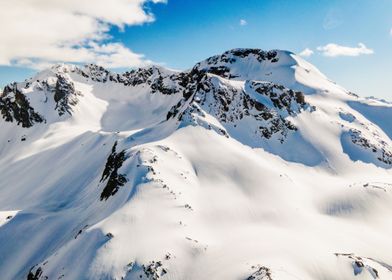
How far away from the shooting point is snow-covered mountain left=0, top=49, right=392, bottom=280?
31.2m

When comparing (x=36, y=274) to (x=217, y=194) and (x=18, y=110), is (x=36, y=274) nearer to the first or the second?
(x=217, y=194)

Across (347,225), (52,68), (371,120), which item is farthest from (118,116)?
(347,225)

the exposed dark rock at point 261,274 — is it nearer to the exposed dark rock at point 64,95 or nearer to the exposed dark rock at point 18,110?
the exposed dark rock at point 64,95

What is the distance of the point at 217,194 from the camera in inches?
1729

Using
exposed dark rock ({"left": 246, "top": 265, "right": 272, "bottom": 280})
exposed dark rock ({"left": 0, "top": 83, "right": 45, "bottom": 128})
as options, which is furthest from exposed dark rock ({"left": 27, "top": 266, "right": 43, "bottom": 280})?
exposed dark rock ({"left": 0, "top": 83, "right": 45, "bottom": 128})

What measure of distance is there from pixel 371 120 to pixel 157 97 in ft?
235

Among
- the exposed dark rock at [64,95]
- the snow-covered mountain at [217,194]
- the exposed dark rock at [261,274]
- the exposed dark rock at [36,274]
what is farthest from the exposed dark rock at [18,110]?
the exposed dark rock at [261,274]

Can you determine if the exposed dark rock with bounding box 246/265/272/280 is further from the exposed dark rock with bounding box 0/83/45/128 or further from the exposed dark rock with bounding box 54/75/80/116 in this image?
the exposed dark rock with bounding box 0/83/45/128

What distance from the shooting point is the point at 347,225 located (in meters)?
42.3

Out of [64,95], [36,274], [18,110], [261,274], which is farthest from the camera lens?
[64,95]

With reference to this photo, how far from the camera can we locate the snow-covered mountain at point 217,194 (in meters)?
31.2

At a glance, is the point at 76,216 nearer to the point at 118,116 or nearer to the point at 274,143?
the point at 274,143

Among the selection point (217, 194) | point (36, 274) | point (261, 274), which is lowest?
point (36, 274)

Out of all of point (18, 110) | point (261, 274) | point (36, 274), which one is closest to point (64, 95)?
point (18, 110)
